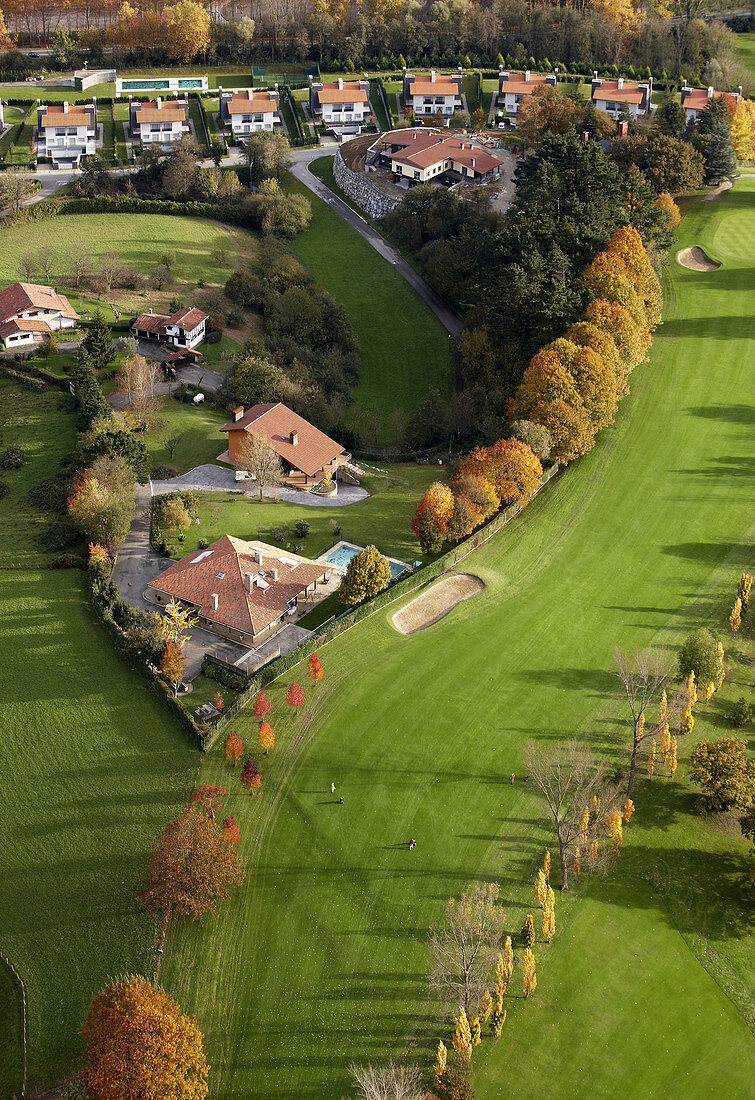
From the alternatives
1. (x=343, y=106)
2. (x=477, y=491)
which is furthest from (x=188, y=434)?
(x=343, y=106)

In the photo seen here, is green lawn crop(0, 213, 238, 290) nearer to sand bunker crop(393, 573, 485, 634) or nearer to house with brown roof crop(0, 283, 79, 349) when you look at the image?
house with brown roof crop(0, 283, 79, 349)

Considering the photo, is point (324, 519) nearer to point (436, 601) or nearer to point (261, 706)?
point (436, 601)

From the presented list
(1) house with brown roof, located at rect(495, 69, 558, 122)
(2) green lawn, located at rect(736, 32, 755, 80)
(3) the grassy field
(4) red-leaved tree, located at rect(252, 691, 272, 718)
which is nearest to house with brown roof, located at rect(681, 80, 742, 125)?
(2) green lawn, located at rect(736, 32, 755, 80)

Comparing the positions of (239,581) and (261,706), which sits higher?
(239,581)

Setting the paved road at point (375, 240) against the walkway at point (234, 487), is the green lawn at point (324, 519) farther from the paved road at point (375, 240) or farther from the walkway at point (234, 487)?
the paved road at point (375, 240)

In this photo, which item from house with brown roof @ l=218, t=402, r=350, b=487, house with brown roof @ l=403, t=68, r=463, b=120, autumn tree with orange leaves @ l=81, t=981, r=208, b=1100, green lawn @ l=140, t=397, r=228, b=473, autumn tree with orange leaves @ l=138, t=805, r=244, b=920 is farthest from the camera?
house with brown roof @ l=403, t=68, r=463, b=120

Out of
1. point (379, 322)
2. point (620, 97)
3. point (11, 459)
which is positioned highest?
point (620, 97)

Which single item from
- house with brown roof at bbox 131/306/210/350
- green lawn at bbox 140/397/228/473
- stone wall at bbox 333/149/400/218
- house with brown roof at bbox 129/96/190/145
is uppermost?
house with brown roof at bbox 129/96/190/145
